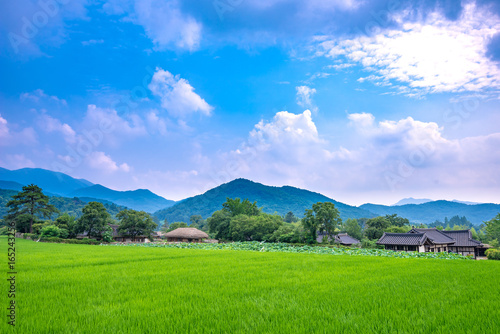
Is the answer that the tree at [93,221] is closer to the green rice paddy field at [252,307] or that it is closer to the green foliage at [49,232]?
the green foliage at [49,232]

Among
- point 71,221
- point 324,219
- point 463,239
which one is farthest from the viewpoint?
point 71,221

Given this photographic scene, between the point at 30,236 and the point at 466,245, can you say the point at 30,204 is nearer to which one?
the point at 30,236

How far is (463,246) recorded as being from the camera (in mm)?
37469

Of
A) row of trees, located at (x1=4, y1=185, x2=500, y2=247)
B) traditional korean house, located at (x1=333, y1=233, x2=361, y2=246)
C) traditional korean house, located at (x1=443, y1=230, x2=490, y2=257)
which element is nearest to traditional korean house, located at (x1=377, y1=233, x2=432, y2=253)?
row of trees, located at (x1=4, y1=185, x2=500, y2=247)

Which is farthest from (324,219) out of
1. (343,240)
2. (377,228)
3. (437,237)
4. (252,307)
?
(252,307)

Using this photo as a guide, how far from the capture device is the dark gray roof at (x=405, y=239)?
3372 cm

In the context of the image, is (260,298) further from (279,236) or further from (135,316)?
(279,236)

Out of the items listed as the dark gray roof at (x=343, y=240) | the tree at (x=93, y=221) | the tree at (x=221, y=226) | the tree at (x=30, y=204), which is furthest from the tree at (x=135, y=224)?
the dark gray roof at (x=343, y=240)

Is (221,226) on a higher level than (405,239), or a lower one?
lower

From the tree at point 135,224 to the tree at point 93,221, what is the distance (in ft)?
15.4

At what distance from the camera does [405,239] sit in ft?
115

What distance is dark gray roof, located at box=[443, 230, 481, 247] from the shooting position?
37125 millimetres

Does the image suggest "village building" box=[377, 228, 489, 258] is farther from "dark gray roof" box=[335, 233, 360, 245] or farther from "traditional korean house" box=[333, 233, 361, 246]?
"dark gray roof" box=[335, 233, 360, 245]

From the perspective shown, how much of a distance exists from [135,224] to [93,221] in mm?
7586
